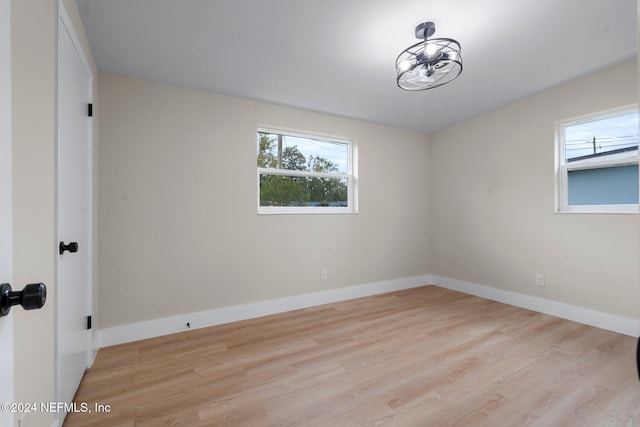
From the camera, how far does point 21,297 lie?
0.61 meters

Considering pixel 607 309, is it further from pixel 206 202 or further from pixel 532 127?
pixel 206 202

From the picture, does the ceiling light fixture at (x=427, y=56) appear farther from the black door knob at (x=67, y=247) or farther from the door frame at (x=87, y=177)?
the black door knob at (x=67, y=247)

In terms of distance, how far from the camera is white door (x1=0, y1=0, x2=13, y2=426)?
2.06 feet

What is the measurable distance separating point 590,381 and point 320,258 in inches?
96.7

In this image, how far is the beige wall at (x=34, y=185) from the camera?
1.01 m

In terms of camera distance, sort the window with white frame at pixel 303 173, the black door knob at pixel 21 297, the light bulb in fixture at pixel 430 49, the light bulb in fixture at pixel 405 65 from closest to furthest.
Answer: the black door knob at pixel 21 297
the light bulb in fixture at pixel 430 49
the light bulb in fixture at pixel 405 65
the window with white frame at pixel 303 173

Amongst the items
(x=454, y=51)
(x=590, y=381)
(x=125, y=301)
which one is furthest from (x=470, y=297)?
(x=125, y=301)

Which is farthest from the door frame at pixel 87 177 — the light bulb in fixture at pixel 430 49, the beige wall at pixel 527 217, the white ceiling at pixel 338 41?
the beige wall at pixel 527 217

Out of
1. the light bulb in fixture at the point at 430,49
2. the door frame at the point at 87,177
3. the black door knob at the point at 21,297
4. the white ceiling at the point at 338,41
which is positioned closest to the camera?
the black door knob at the point at 21,297

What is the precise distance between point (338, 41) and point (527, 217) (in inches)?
112

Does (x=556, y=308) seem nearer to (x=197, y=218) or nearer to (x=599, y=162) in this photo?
(x=599, y=162)

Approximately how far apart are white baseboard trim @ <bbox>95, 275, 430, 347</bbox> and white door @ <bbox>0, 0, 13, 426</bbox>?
2.00 meters

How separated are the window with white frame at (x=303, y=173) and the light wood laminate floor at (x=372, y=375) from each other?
1.33m

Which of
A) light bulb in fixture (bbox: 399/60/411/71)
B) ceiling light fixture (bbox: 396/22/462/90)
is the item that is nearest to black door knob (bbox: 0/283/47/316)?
ceiling light fixture (bbox: 396/22/462/90)
